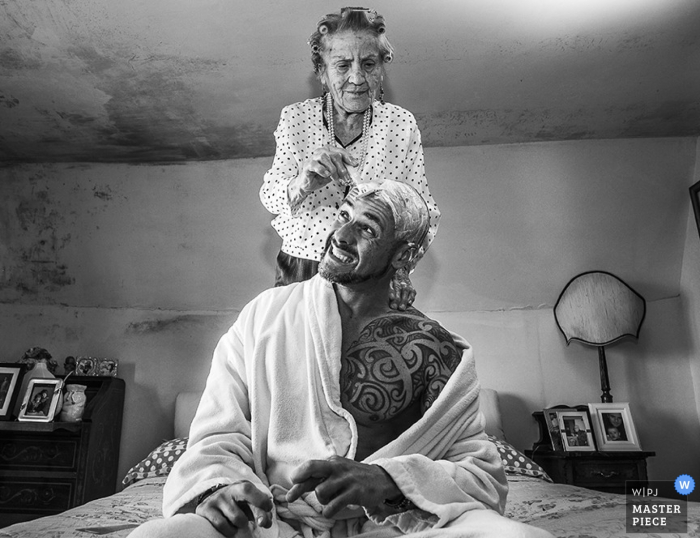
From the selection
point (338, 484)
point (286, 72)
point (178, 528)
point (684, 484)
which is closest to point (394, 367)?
point (338, 484)

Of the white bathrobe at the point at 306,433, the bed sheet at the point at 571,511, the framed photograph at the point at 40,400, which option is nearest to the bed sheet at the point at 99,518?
the white bathrobe at the point at 306,433

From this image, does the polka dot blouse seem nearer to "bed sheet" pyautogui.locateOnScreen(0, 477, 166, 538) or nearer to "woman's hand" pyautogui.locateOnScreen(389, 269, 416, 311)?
"woman's hand" pyautogui.locateOnScreen(389, 269, 416, 311)

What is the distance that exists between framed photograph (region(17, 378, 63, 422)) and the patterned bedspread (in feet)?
3.57

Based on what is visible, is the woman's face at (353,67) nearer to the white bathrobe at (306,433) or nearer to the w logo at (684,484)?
the white bathrobe at (306,433)

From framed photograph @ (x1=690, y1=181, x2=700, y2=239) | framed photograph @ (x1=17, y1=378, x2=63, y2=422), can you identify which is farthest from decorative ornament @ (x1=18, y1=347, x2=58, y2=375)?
framed photograph @ (x1=690, y1=181, x2=700, y2=239)

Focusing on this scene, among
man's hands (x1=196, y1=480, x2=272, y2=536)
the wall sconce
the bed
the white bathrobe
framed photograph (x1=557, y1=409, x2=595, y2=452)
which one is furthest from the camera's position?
the wall sconce

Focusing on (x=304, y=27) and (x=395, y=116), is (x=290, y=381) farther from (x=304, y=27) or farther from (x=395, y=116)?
(x=304, y=27)

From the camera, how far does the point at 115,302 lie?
177 inches

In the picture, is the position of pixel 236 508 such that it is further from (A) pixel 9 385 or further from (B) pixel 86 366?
(B) pixel 86 366

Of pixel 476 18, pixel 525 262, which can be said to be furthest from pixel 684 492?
pixel 476 18

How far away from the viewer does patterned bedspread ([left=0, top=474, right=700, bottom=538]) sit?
1692 mm

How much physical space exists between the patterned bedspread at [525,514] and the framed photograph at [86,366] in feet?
4.88

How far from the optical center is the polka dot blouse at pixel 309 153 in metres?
2.26

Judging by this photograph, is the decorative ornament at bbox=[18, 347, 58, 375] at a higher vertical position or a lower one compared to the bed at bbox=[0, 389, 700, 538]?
higher
